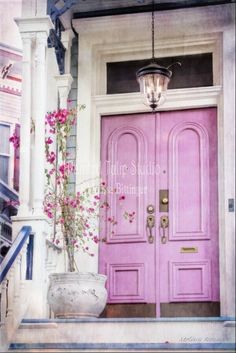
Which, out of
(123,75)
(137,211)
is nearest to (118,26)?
(123,75)

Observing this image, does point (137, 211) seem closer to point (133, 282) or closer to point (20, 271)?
point (133, 282)

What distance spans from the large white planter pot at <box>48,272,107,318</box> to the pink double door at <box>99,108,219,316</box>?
0.47m

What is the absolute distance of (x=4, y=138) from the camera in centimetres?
638

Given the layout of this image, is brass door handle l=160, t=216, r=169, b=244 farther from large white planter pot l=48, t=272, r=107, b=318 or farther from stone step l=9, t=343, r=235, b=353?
stone step l=9, t=343, r=235, b=353

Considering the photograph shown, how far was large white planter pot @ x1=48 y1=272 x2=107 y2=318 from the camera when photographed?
5.21 m

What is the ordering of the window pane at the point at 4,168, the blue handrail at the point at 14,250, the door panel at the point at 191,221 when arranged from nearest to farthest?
the blue handrail at the point at 14,250 < the door panel at the point at 191,221 < the window pane at the point at 4,168

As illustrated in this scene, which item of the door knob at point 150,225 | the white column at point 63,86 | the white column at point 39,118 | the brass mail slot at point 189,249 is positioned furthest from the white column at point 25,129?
the brass mail slot at point 189,249

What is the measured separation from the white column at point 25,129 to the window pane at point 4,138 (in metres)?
0.77

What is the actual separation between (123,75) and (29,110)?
36.7 inches

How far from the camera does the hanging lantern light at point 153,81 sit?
5750 mm

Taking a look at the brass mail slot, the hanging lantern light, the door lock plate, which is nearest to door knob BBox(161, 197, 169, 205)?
the door lock plate

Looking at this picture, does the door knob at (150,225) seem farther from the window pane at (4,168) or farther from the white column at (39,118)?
the window pane at (4,168)

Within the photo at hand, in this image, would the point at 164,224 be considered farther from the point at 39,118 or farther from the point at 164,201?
the point at 39,118

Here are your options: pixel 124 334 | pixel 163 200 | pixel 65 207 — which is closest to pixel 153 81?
pixel 163 200
